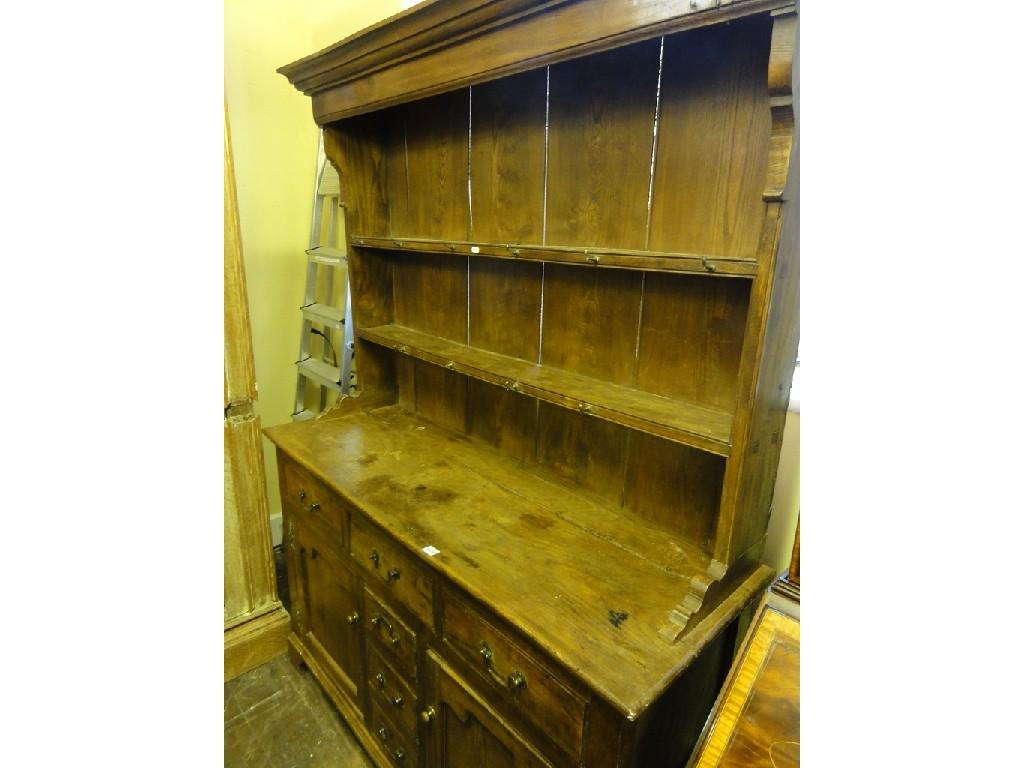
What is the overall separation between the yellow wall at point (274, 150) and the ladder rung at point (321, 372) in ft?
0.55

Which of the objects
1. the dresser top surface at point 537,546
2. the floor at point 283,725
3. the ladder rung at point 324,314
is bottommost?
the floor at point 283,725

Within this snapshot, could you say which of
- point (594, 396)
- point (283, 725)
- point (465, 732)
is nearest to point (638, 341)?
point (594, 396)

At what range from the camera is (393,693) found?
54.9 inches

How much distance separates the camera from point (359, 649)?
1517 mm

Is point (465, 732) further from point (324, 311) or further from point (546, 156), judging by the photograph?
point (324, 311)

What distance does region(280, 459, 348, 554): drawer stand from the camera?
1446 millimetres

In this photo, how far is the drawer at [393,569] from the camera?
1181mm

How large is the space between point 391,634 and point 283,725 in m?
0.71

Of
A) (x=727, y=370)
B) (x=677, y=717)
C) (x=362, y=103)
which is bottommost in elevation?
(x=677, y=717)

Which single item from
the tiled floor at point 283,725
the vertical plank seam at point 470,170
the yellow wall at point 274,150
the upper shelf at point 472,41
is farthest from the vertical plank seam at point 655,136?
the tiled floor at point 283,725

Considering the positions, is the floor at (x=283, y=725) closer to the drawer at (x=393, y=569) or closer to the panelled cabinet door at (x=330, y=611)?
the panelled cabinet door at (x=330, y=611)
